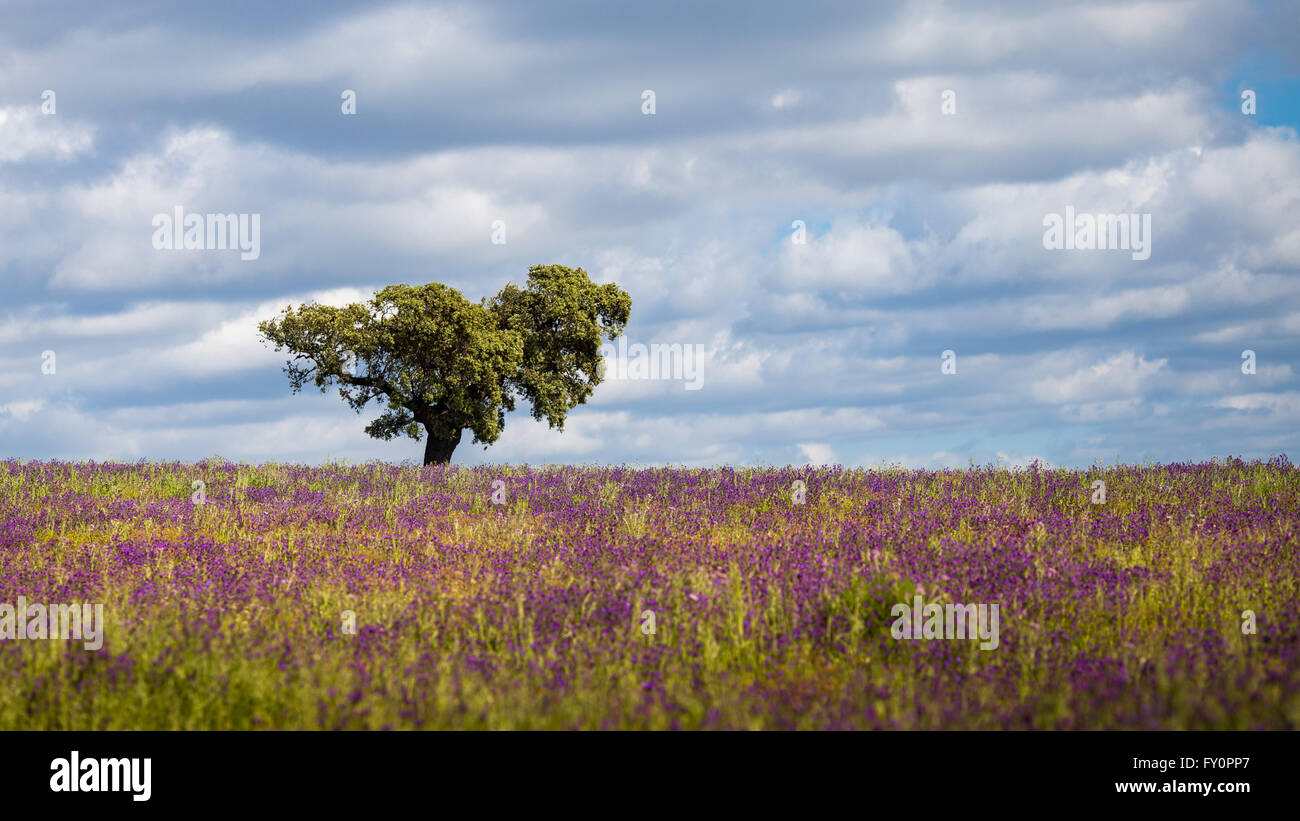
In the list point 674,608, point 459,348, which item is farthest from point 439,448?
point 674,608

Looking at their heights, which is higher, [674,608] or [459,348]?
[459,348]

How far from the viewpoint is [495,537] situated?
11000 mm

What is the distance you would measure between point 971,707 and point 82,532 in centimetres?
1142

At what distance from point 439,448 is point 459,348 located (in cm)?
373

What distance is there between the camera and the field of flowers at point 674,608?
17.5ft

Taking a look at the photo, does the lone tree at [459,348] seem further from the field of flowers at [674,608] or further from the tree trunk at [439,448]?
the field of flowers at [674,608]

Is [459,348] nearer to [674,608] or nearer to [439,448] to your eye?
[439,448]

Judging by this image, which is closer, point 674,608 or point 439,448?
point 674,608

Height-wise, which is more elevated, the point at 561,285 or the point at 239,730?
the point at 561,285

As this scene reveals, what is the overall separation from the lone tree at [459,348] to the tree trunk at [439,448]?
0.13 feet

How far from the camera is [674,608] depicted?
7.40 m
